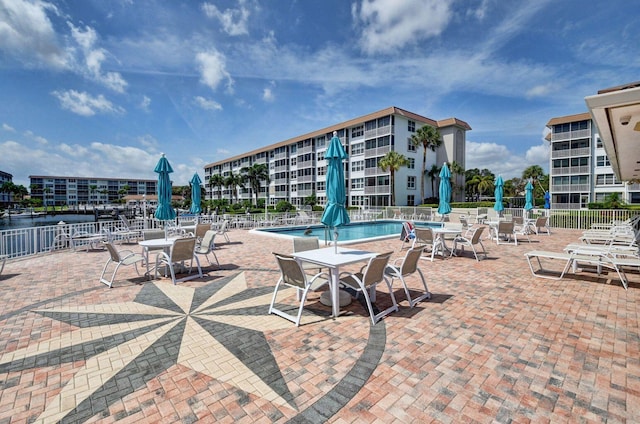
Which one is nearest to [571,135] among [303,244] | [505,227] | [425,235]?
[505,227]

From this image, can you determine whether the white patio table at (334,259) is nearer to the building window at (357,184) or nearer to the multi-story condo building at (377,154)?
the multi-story condo building at (377,154)

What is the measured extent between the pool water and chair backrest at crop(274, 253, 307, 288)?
1099cm

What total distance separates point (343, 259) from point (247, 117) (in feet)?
68.2

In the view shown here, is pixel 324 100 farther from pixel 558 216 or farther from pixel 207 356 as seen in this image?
pixel 207 356

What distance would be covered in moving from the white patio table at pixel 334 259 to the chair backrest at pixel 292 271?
0.45 meters

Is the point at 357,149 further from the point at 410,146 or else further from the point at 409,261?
the point at 409,261

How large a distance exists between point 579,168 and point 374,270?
46.0 m

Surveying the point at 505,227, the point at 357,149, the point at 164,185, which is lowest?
the point at 505,227

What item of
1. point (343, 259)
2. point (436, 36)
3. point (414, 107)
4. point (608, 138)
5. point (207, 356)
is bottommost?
point (207, 356)

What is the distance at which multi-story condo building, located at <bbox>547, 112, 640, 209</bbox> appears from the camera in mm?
35250

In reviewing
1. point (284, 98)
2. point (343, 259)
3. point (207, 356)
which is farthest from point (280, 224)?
point (207, 356)

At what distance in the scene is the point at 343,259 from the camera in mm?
4871

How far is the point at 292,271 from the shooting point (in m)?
4.39

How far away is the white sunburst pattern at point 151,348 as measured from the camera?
2758 millimetres
